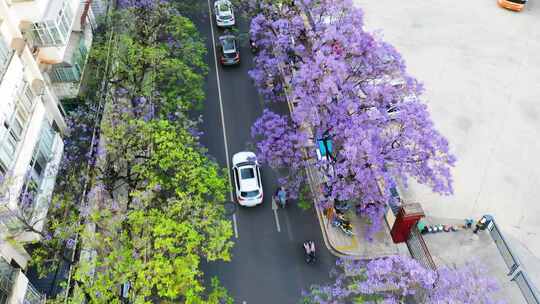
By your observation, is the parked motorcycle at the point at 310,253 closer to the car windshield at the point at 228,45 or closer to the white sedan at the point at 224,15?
the car windshield at the point at 228,45

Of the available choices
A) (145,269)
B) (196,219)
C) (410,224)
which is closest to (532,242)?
(410,224)

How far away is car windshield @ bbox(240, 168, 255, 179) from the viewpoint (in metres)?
25.9

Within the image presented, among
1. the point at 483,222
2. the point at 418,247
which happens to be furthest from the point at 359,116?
the point at 483,222

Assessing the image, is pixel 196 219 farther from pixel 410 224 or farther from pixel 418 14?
pixel 418 14

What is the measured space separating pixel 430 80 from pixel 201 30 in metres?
20.0

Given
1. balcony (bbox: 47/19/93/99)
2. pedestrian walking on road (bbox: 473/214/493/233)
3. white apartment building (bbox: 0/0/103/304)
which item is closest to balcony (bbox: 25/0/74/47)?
white apartment building (bbox: 0/0/103/304)

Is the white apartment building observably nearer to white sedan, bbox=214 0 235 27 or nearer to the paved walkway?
white sedan, bbox=214 0 235 27

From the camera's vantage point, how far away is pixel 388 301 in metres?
16.6

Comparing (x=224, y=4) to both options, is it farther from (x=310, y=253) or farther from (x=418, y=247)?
(x=418, y=247)

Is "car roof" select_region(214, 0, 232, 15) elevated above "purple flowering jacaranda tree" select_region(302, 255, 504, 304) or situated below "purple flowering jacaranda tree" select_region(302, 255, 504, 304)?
above

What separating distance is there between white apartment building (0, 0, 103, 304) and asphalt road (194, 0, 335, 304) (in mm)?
9095

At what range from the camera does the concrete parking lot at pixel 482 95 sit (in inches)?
1026

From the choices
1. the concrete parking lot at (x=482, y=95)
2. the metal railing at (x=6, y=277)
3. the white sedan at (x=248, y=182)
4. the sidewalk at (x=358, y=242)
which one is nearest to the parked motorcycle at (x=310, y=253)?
the sidewalk at (x=358, y=242)

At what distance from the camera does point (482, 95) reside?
33.1m
